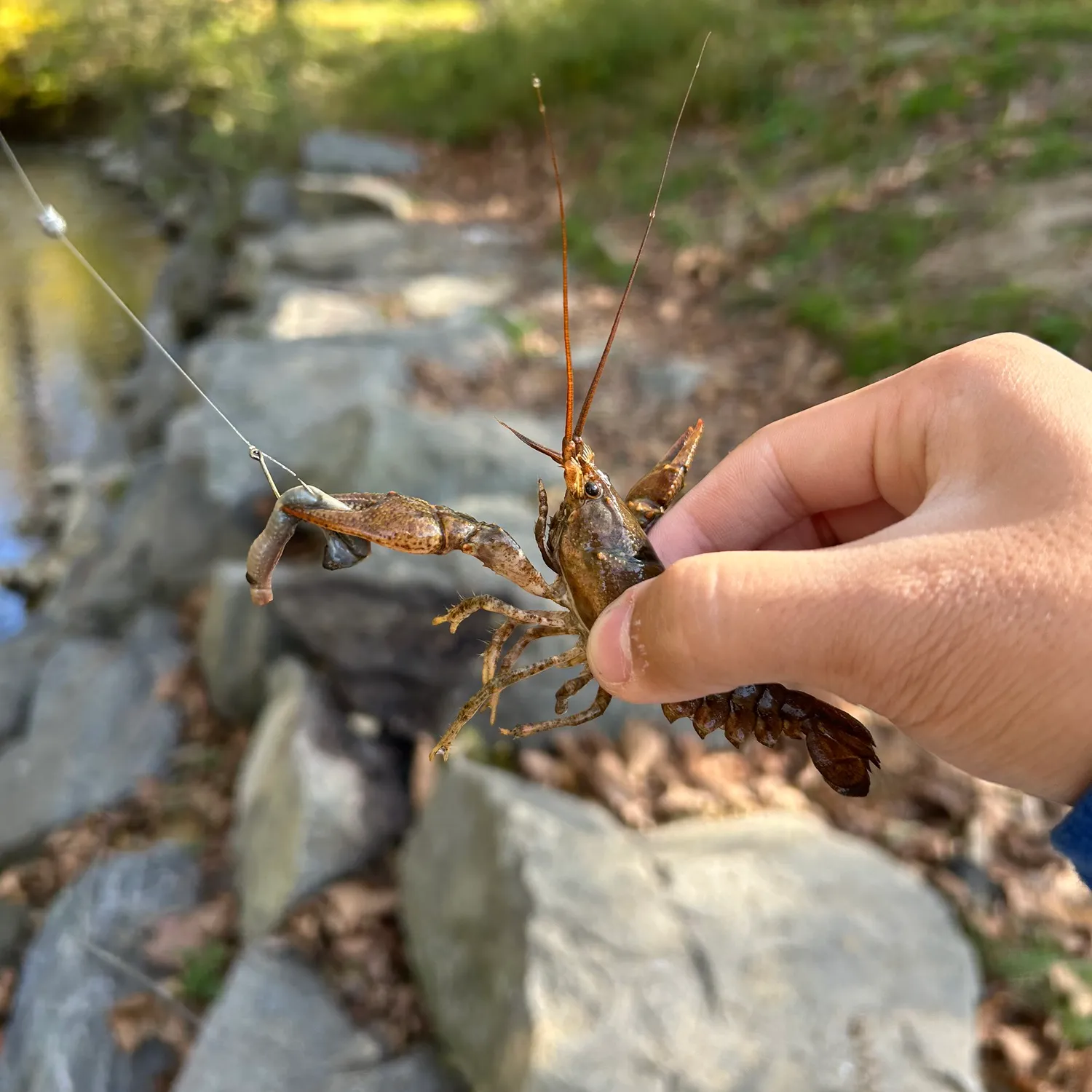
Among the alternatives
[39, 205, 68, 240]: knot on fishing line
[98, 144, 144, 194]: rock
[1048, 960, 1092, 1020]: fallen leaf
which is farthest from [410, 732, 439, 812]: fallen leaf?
[98, 144, 144, 194]: rock

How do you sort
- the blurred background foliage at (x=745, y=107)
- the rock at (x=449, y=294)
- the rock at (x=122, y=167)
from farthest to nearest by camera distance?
1. the rock at (x=122, y=167)
2. the rock at (x=449, y=294)
3. the blurred background foliage at (x=745, y=107)

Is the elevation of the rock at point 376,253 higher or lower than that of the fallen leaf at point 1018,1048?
lower

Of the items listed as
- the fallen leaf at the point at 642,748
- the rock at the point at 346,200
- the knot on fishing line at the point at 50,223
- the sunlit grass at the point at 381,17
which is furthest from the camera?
the sunlit grass at the point at 381,17

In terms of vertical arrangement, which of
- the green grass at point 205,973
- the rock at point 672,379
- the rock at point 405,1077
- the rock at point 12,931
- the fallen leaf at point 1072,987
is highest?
the fallen leaf at point 1072,987

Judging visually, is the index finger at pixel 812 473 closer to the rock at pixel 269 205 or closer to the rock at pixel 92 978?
the rock at pixel 92 978

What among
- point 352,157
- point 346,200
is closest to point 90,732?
point 346,200

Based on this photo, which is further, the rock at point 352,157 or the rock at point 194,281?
the rock at point 352,157

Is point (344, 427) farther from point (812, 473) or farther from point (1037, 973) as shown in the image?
point (1037, 973)

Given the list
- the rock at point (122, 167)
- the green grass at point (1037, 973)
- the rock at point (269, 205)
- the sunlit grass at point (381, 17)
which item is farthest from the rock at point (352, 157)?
the green grass at point (1037, 973)
